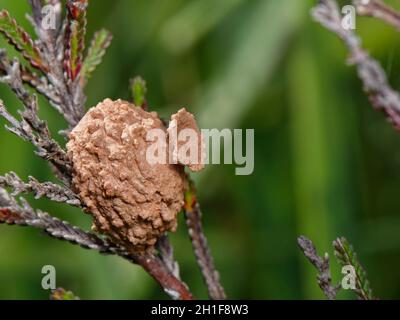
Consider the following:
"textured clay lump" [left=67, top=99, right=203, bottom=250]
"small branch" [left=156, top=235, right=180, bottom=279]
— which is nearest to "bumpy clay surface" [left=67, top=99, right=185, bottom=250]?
"textured clay lump" [left=67, top=99, right=203, bottom=250]

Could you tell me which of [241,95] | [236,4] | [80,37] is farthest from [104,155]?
[236,4]

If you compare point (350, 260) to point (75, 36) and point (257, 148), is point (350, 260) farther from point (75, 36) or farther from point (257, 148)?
point (257, 148)

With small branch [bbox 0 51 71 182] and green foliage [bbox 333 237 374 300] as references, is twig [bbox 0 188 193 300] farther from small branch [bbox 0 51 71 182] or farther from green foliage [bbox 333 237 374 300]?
green foliage [bbox 333 237 374 300]

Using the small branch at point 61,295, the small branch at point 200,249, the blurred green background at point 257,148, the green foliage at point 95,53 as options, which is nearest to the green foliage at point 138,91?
the green foliage at point 95,53

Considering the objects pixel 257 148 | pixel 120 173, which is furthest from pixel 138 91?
pixel 257 148

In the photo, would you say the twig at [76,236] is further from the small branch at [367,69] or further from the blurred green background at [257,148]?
the blurred green background at [257,148]

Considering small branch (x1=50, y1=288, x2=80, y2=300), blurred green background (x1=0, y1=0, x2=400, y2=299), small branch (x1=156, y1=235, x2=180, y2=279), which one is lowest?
small branch (x1=50, y1=288, x2=80, y2=300)
